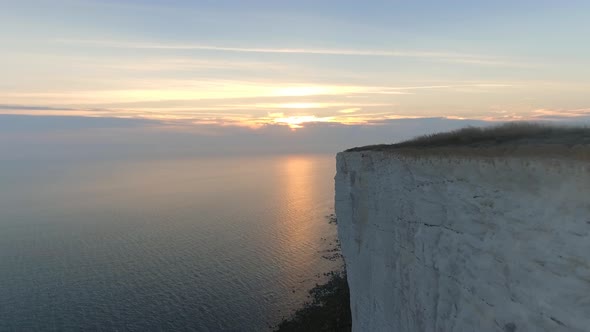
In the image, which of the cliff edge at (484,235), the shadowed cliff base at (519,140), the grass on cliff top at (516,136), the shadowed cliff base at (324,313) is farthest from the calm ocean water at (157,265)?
the shadowed cliff base at (519,140)

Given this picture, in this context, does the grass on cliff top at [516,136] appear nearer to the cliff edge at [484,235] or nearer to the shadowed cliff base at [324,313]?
the cliff edge at [484,235]

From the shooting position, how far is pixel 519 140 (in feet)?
37.7

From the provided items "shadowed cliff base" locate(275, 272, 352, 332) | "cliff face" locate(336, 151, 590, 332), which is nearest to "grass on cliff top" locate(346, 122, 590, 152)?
"cliff face" locate(336, 151, 590, 332)

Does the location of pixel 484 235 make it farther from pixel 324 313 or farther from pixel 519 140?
pixel 324 313

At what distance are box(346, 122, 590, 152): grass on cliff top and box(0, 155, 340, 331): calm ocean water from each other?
1992 cm

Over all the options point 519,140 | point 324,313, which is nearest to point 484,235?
point 519,140

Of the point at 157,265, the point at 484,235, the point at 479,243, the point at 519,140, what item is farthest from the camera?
the point at 157,265

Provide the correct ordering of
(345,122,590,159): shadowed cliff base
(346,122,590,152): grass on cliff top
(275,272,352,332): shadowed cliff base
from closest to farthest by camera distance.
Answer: (345,122,590,159): shadowed cliff base < (346,122,590,152): grass on cliff top < (275,272,352,332): shadowed cliff base

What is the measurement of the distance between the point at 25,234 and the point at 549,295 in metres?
58.4

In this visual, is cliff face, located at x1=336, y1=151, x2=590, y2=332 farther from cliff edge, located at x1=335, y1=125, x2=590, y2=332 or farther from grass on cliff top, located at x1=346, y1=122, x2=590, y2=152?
grass on cliff top, located at x1=346, y1=122, x2=590, y2=152

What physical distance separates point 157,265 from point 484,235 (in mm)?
35277

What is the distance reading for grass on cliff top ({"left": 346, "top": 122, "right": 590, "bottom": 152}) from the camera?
10.2m

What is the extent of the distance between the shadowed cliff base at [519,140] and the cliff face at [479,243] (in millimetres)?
334

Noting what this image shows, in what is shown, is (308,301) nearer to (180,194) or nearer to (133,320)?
(133,320)
